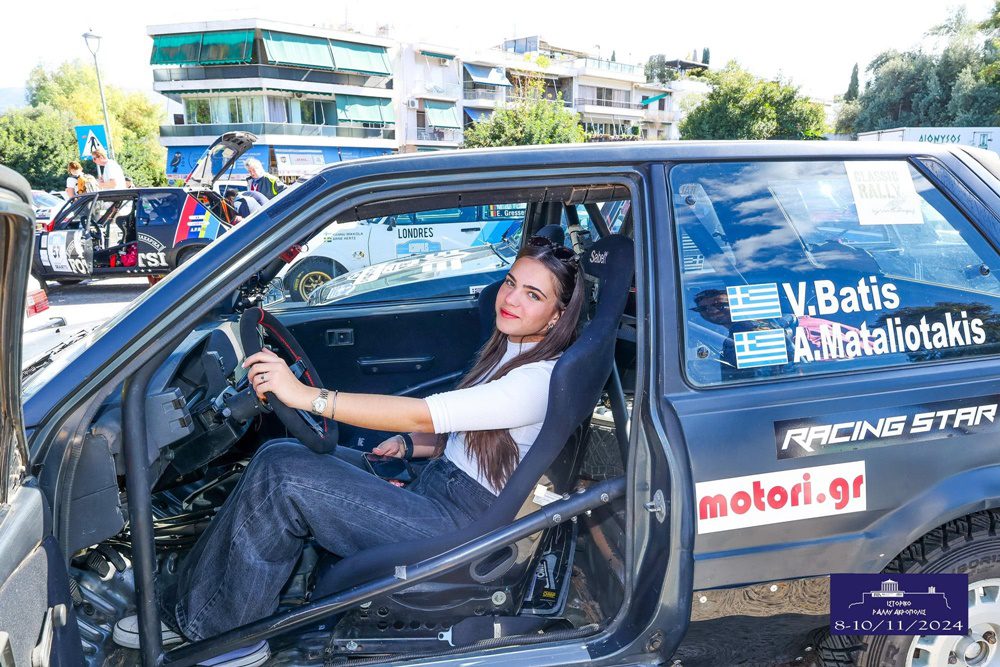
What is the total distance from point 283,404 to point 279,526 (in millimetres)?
344

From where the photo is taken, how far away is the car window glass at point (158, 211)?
396 inches

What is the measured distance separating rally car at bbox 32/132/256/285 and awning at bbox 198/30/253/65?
37.9 m

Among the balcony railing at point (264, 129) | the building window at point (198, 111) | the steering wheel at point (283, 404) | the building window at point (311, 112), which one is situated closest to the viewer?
the steering wheel at point (283, 404)

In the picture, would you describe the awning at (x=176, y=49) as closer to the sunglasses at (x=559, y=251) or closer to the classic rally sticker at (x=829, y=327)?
the sunglasses at (x=559, y=251)

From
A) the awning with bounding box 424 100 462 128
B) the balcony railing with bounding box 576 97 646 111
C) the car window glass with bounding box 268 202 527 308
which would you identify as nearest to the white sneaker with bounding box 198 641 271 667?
the car window glass with bounding box 268 202 527 308

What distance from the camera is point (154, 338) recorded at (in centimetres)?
160

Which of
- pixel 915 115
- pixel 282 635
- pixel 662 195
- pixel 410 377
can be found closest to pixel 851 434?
pixel 662 195

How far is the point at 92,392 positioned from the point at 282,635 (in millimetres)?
919

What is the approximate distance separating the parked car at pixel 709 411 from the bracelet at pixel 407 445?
0.67 meters

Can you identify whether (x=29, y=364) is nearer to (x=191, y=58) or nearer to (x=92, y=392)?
(x=92, y=392)

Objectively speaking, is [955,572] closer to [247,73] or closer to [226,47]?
[247,73]

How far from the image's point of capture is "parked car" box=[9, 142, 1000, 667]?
1.68 metres

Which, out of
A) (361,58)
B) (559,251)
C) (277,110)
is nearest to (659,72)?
(361,58)

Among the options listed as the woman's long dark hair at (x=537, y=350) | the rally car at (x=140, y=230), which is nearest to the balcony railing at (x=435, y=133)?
the rally car at (x=140, y=230)
